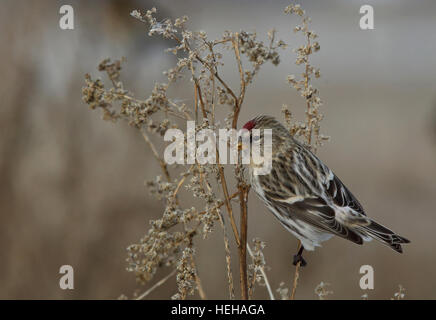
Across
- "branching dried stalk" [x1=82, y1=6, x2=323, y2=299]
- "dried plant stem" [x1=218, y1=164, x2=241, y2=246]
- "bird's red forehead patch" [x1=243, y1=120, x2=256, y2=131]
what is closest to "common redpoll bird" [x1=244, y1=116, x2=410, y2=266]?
"bird's red forehead patch" [x1=243, y1=120, x2=256, y2=131]

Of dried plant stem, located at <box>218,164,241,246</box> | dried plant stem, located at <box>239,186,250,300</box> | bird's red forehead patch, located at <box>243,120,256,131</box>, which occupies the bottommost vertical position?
dried plant stem, located at <box>239,186,250,300</box>

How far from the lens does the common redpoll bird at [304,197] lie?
5.09 ft

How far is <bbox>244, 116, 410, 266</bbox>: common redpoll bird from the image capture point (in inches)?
61.1

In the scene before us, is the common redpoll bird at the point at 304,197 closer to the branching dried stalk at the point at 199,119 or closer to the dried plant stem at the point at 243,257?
the branching dried stalk at the point at 199,119

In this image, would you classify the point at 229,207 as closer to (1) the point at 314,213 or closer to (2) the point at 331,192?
(1) the point at 314,213

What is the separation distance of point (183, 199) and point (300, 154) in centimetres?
117

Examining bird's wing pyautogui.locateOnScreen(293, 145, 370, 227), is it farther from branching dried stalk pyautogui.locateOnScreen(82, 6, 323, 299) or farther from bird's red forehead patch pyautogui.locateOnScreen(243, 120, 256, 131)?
branching dried stalk pyautogui.locateOnScreen(82, 6, 323, 299)

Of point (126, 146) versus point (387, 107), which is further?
point (387, 107)

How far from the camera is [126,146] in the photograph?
2383 millimetres

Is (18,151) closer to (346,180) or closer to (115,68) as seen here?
(115,68)

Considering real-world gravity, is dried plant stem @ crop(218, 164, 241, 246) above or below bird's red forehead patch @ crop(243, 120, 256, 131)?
below

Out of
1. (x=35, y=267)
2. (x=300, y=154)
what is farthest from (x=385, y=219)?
(x=35, y=267)
